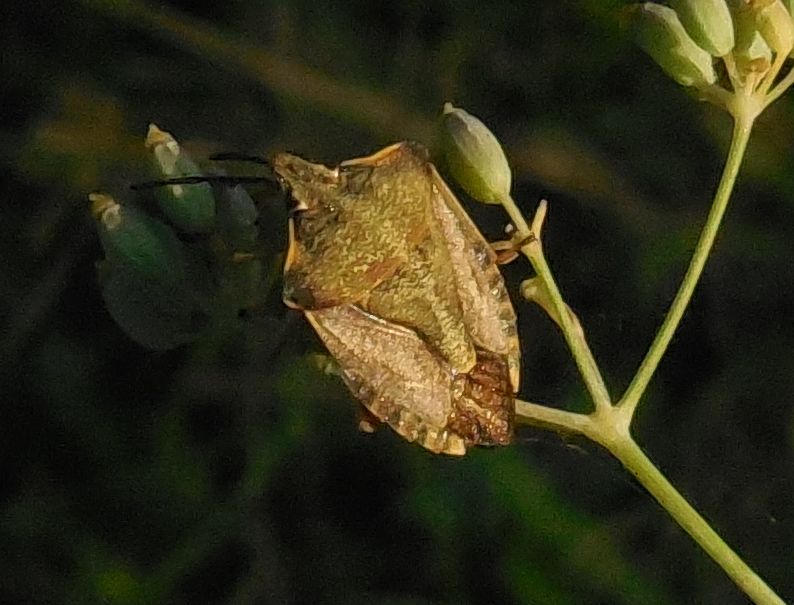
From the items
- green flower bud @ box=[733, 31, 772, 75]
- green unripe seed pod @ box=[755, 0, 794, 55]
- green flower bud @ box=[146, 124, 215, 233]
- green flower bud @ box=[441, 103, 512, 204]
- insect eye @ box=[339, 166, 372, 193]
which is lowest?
insect eye @ box=[339, 166, 372, 193]

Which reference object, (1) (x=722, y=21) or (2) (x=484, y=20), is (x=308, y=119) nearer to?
(2) (x=484, y=20)

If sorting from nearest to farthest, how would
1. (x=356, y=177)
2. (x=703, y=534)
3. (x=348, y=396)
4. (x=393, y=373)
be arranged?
(x=703, y=534) → (x=393, y=373) → (x=356, y=177) → (x=348, y=396)

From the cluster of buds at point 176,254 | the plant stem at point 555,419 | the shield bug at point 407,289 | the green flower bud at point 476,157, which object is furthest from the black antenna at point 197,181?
the plant stem at point 555,419

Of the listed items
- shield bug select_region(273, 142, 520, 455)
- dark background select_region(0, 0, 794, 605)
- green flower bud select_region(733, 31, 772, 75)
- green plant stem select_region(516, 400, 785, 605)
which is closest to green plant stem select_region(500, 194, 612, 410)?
green plant stem select_region(516, 400, 785, 605)

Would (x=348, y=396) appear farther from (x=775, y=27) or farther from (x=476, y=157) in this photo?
(x=775, y=27)

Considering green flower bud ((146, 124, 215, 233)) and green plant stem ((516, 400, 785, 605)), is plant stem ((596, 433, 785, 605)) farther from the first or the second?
green flower bud ((146, 124, 215, 233))

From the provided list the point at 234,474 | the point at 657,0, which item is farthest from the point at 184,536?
the point at 657,0

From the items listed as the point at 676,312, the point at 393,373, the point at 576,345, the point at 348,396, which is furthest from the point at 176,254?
the point at 348,396
